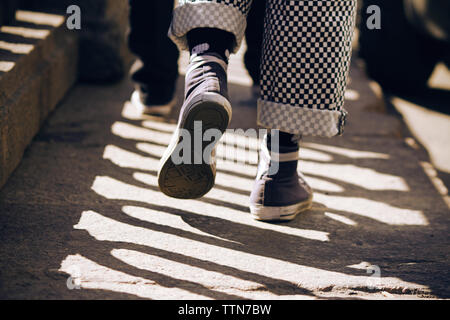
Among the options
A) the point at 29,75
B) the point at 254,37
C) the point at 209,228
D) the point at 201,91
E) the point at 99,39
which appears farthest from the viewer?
the point at 99,39

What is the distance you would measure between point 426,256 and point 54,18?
6.28 feet

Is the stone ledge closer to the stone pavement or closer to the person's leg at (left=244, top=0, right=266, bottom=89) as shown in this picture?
the stone pavement

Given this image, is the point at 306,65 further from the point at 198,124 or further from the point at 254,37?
the point at 254,37

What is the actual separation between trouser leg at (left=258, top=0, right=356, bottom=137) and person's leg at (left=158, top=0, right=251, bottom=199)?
0.10 m

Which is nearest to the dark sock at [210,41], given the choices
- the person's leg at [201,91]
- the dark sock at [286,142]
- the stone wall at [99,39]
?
the person's leg at [201,91]

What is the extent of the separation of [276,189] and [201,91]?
427 mm

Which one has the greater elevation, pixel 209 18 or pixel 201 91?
pixel 209 18

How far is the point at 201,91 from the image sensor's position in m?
1.26

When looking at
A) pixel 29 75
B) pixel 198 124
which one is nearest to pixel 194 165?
pixel 198 124

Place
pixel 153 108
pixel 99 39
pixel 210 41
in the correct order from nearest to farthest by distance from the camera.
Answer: pixel 210 41, pixel 153 108, pixel 99 39

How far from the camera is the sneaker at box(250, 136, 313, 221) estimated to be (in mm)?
1555

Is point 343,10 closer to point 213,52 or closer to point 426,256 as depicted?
point 213,52

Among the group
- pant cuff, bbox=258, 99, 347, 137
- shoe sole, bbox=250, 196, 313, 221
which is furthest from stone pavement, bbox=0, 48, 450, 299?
pant cuff, bbox=258, 99, 347, 137
